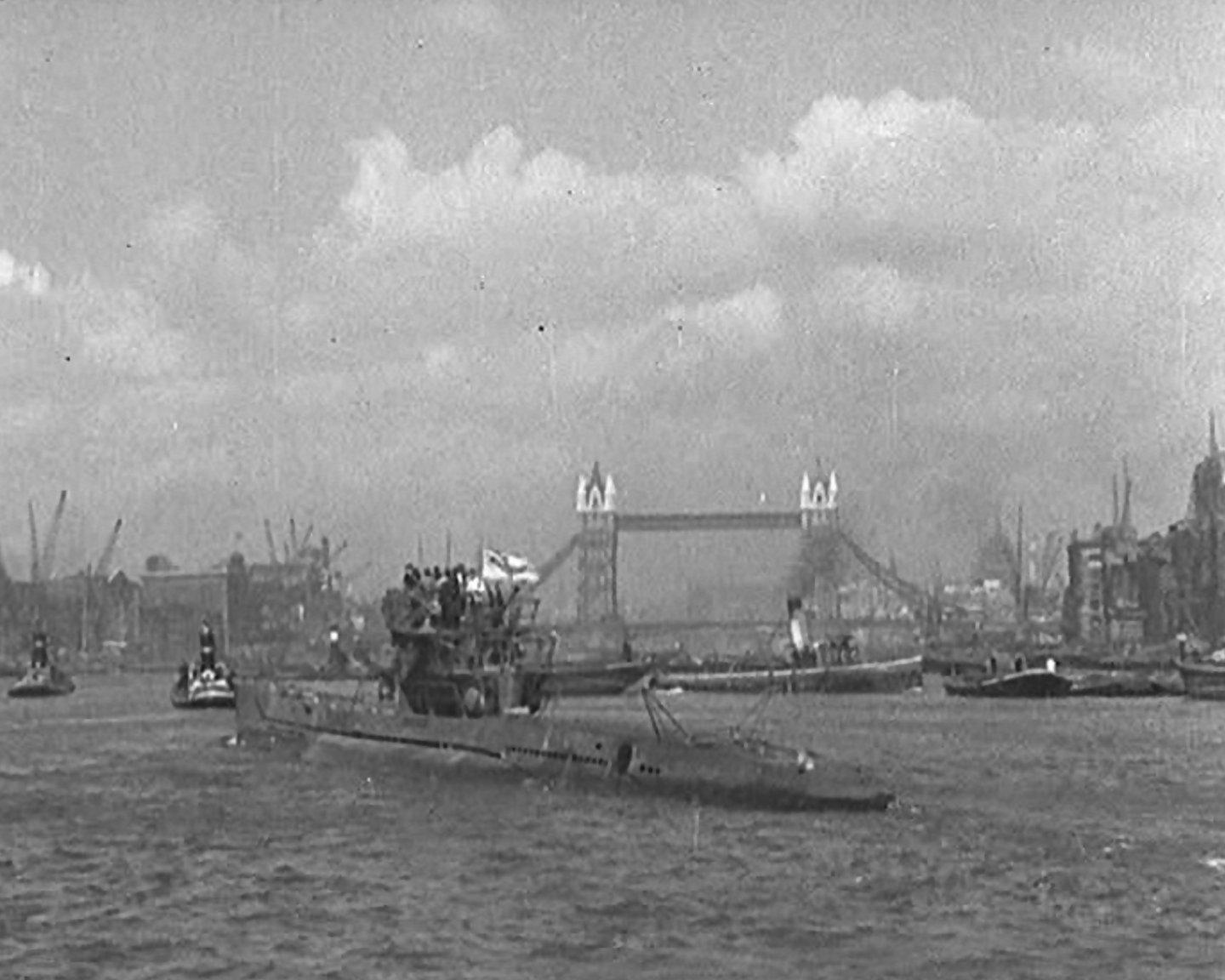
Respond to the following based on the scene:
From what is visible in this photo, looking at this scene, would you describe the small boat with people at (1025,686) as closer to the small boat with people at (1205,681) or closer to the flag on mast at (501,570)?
the small boat with people at (1205,681)

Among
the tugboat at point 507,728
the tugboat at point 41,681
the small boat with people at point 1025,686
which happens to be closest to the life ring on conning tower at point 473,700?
the tugboat at point 507,728

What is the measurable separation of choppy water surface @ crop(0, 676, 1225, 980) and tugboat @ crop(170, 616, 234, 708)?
220 ft

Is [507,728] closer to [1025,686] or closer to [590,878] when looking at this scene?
[590,878]

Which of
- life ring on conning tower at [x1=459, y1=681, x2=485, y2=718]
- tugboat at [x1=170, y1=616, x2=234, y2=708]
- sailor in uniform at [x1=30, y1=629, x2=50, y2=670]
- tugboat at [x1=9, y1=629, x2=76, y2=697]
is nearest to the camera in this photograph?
life ring on conning tower at [x1=459, y1=681, x2=485, y2=718]

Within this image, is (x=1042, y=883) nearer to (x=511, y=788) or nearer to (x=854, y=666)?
(x=511, y=788)

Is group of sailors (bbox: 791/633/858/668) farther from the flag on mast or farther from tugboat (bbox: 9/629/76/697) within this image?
the flag on mast

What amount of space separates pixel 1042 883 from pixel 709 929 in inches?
338

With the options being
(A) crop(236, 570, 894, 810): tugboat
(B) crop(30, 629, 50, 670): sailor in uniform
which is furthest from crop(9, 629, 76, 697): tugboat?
(A) crop(236, 570, 894, 810): tugboat

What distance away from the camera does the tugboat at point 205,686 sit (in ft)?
458

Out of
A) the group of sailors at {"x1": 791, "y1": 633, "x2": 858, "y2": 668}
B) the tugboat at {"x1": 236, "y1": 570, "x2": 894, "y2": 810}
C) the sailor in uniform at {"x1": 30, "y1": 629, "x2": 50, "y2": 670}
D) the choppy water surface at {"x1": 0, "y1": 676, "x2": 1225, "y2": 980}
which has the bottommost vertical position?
the choppy water surface at {"x1": 0, "y1": 676, "x2": 1225, "y2": 980}

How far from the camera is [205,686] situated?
464 feet

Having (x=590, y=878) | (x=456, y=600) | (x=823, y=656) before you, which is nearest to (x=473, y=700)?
(x=456, y=600)

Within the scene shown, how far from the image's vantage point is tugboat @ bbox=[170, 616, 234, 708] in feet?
458

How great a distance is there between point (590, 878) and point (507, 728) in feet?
76.0
